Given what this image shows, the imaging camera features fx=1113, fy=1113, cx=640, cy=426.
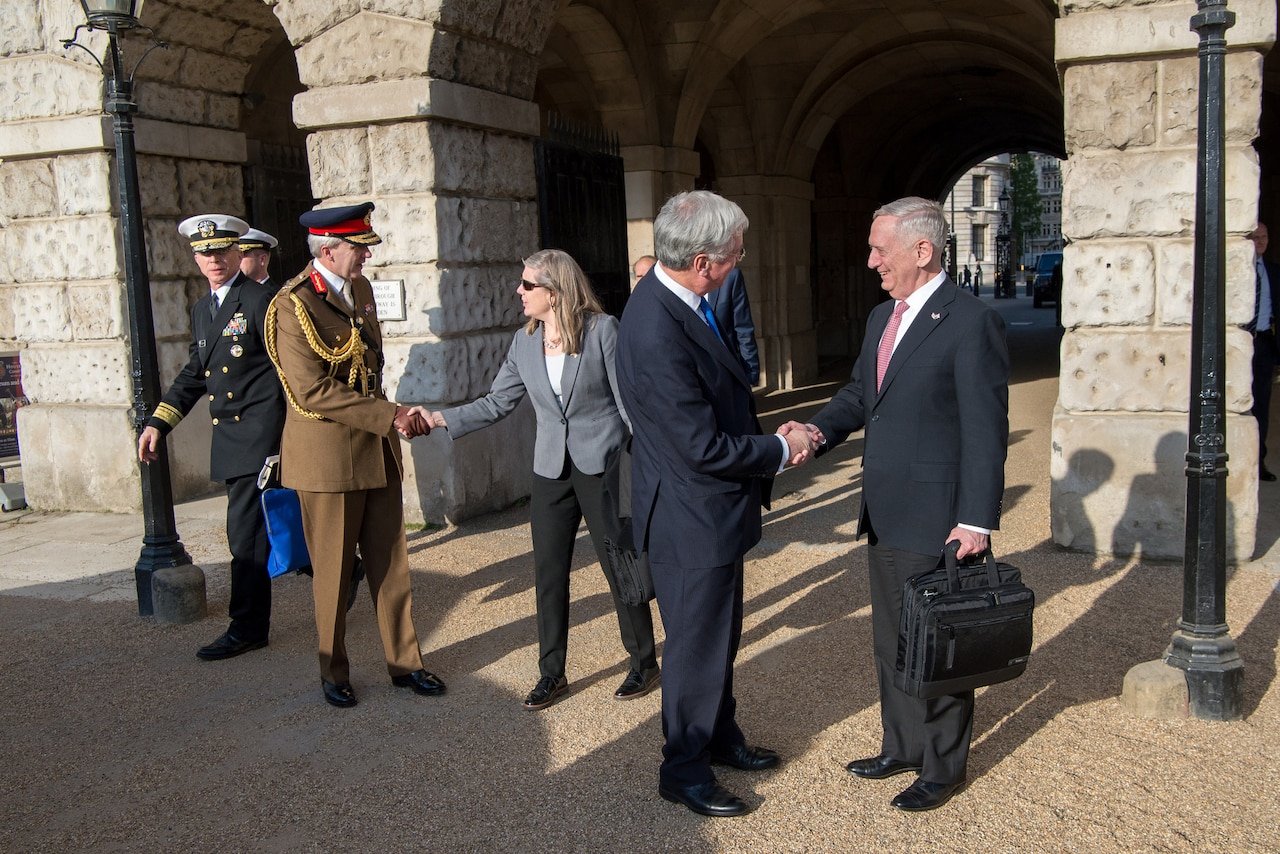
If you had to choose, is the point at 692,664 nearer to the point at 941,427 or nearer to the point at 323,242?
the point at 941,427

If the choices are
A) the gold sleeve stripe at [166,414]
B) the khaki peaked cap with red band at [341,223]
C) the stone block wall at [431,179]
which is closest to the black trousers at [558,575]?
the khaki peaked cap with red band at [341,223]

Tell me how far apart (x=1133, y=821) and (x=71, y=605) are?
5.31 m

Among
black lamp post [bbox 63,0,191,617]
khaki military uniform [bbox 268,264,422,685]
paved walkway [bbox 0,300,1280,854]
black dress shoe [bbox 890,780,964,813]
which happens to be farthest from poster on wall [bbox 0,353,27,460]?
black dress shoe [bbox 890,780,964,813]

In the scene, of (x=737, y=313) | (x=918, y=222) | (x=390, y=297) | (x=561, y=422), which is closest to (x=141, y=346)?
(x=390, y=297)

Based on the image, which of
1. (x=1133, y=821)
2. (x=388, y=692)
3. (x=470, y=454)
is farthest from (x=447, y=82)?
(x=1133, y=821)

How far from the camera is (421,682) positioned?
14.7ft

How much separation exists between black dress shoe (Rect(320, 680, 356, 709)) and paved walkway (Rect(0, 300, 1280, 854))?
5 cm

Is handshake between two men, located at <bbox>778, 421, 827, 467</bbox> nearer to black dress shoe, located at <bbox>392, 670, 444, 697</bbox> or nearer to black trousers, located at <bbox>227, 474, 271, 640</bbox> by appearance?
black dress shoe, located at <bbox>392, 670, 444, 697</bbox>

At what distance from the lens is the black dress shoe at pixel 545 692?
167 inches

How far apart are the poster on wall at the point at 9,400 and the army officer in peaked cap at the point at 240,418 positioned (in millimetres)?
4641

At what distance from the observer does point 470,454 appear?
737cm

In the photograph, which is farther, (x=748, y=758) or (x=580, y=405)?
(x=580, y=405)

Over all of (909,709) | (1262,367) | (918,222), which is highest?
(918,222)

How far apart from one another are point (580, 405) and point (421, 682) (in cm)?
132
